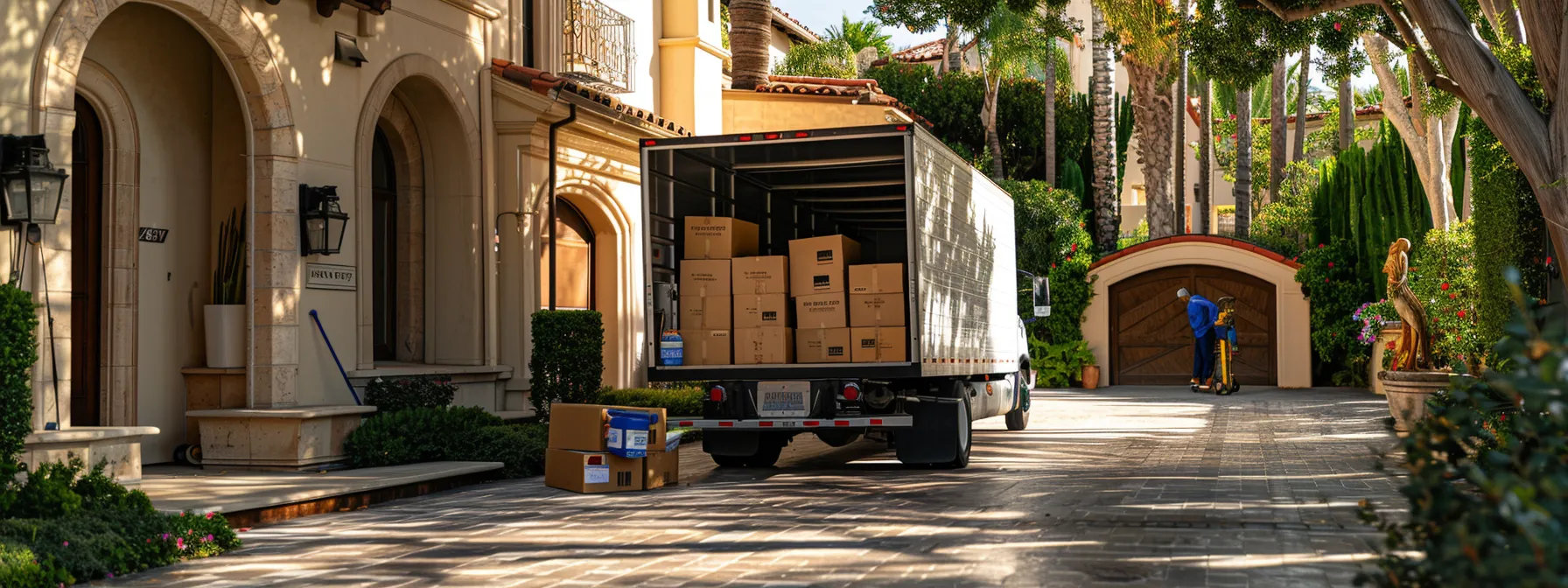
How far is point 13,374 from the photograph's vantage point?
7.46 m

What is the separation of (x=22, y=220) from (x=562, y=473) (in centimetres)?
408

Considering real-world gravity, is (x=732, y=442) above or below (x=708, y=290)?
below

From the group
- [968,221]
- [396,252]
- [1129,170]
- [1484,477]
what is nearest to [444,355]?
[396,252]

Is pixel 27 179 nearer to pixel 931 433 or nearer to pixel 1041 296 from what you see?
pixel 931 433

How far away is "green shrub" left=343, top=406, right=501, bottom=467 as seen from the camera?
11.6m

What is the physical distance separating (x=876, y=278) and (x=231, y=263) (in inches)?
218

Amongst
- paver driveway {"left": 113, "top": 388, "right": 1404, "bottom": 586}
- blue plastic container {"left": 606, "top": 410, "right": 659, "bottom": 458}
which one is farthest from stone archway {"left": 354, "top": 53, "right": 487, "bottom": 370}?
blue plastic container {"left": 606, "top": 410, "right": 659, "bottom": 458}

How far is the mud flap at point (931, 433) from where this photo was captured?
12.0m

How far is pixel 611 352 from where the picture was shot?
59.3ft

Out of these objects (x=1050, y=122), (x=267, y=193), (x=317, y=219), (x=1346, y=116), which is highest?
(x=1050, y=122)

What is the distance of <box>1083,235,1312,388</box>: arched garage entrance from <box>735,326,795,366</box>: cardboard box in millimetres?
17279

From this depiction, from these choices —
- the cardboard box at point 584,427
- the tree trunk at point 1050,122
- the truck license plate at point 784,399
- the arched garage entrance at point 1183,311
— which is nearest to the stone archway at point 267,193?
the cardboard box at point 584,427

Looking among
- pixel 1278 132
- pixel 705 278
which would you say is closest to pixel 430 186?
pixel 705 278

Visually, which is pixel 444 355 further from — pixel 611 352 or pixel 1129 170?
pixel 1129 170
